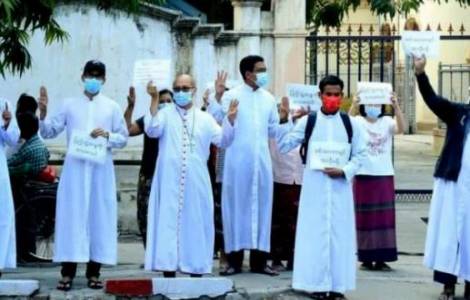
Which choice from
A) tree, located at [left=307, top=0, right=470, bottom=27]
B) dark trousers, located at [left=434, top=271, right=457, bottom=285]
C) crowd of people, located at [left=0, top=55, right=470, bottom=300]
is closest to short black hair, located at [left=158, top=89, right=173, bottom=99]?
crowd of people, located at [left=0, top=55, right=470, bottom=300]

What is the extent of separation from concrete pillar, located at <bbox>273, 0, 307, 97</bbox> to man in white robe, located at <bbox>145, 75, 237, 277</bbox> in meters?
6.18

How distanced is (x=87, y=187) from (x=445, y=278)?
3.07 metres

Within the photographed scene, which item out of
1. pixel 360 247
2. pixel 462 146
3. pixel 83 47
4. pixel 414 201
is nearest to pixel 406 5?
pixel 414 201

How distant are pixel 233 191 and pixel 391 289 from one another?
5.44 feet

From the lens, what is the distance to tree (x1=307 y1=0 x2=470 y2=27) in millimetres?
18578

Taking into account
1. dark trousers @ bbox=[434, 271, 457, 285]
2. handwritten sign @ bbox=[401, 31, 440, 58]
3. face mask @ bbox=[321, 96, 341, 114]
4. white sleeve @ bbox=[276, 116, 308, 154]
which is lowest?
dark trousers @ bbox=[434, 271, 457, 285]

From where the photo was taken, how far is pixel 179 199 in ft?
Result: 32.4

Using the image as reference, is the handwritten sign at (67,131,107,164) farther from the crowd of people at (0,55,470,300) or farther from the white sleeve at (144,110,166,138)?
the white sleeve at (144,110,166,138)

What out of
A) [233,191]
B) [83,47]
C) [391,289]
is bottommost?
[391,289]

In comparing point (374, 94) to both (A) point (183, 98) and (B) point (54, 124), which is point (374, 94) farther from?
(B) point (54, 124)

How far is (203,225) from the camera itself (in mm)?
9953

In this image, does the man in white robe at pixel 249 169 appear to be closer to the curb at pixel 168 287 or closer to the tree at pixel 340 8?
the curb at pixel 168 287

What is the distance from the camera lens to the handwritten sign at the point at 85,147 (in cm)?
975

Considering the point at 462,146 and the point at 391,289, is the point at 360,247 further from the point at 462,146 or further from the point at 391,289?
the point at 462,146
